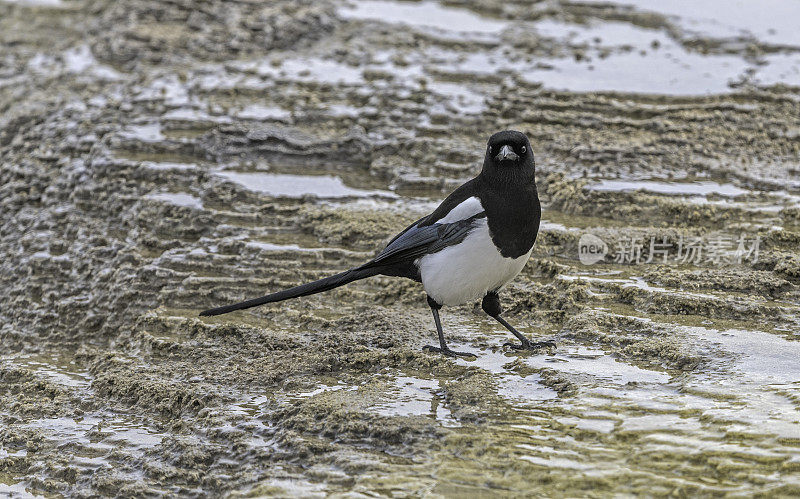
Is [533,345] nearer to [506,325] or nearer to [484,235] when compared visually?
[506,325]

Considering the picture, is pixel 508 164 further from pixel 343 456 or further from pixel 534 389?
pixel 343 456

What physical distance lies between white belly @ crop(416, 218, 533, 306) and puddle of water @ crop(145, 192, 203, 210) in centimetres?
255

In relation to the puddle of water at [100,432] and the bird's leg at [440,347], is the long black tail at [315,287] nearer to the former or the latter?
the bird's leg at [440,347]

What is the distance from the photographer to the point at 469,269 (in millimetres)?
4863

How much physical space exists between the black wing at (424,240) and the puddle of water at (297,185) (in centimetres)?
190

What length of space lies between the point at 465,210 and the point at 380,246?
1.59m

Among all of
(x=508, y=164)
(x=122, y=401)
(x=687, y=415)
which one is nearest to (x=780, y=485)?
(x=687, y=415)

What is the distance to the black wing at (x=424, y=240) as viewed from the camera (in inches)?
193

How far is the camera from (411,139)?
764 cm

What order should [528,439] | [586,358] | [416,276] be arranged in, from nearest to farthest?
[528,439] < [586,358] < [416,276]

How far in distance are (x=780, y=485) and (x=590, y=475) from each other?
0.68 m

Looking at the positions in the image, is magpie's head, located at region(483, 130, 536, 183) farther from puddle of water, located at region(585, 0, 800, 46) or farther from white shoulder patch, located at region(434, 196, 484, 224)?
puddle of water, located at region(585, 0, 800, 46)

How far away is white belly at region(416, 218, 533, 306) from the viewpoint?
4816mm

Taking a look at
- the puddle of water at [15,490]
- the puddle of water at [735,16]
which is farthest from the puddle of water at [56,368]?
the puddle of water at [735,16]
